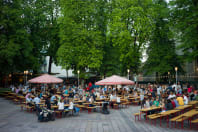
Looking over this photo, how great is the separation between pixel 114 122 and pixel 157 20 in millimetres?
28998

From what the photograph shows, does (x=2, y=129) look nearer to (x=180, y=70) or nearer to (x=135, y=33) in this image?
(x=135, y=33)

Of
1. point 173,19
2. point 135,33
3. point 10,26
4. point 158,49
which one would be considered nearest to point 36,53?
point 10,26

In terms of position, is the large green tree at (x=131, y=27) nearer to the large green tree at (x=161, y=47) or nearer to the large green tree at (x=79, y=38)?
the large green tree at (x=161, y=47)

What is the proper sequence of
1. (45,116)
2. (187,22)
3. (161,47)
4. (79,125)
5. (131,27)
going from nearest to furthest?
(79,125) → (45,116) → (187,22) → (131,27) → (161,47)

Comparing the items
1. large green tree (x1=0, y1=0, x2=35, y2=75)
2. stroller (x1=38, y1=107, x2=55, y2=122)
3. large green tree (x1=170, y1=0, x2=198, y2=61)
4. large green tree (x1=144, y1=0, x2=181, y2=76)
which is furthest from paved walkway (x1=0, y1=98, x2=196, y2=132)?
large green tree (x1=144, y1=0, x2=181, y2=76)

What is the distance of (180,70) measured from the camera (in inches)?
1491

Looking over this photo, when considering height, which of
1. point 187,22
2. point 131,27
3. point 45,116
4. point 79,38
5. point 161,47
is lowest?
point 45,116

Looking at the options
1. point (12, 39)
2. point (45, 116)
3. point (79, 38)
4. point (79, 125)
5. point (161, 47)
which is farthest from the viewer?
point (161, 47)

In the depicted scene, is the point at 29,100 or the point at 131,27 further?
the point at 131,27

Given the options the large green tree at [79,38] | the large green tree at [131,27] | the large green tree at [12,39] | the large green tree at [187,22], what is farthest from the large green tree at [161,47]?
the large green tree at [12,39]

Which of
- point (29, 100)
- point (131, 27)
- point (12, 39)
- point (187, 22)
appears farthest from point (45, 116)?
point (131, 27)

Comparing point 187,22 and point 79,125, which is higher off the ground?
point 187,22

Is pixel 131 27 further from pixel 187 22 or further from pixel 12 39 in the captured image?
pixel 12 39

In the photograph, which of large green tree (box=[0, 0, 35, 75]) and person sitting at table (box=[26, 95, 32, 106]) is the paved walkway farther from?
large green tree (box=[0, 0, 35, 75])
